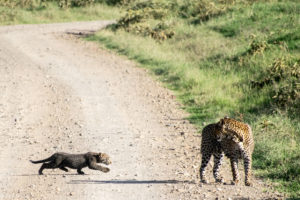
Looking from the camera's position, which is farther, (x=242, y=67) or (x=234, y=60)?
(x=234, y=60)

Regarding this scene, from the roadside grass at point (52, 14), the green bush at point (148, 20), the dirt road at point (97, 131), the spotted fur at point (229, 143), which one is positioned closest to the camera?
the spotted fur at point (229, 143)

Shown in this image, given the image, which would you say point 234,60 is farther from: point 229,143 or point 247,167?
point 229,143

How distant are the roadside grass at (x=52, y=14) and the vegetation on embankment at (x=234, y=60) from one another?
17.7 feet

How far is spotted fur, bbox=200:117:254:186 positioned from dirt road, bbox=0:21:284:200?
9.9 inches

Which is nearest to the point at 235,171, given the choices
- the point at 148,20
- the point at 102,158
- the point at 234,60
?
the point at 102,158

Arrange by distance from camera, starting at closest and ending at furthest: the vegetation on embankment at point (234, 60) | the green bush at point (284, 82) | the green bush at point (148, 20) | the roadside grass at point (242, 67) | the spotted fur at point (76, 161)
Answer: the spotted fur at point (76, 161)
the roadside grass at point (242, 67)
the vegetation on embankment at point (234, 60)
the green bush at point (284, 82)
the green bush at point (148, 20)

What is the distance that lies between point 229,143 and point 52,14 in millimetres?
27441

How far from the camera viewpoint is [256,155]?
9.32 metres

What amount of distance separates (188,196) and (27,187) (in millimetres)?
2158

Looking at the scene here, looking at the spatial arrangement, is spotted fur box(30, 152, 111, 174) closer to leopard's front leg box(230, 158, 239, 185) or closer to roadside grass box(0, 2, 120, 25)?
leopard's front leg box(230, 158, 239, 185)

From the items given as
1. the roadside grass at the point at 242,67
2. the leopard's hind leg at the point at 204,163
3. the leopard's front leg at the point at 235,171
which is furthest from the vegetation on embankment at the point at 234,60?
the leopard's hind leg at the point at 204,163

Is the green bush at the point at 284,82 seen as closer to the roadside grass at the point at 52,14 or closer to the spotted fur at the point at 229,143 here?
the spotted fur at the point at 229,143

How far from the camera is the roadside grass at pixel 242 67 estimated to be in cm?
940

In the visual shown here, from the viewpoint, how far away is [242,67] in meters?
15.7
